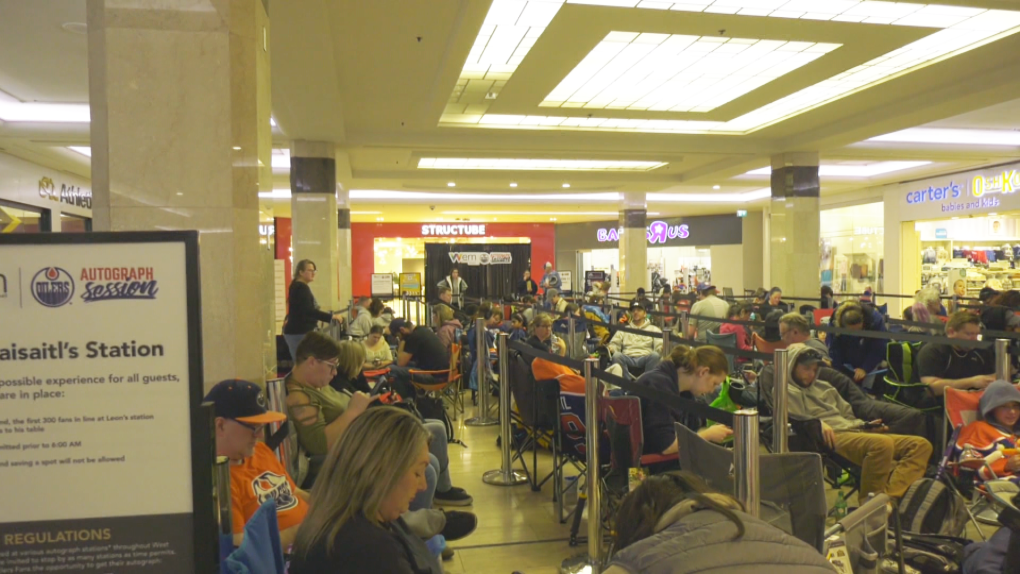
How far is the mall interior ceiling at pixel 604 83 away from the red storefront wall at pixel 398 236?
1190 cm

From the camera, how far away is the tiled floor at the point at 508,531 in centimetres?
387

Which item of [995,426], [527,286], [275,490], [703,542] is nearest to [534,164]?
[527,286]

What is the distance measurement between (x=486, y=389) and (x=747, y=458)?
18.9ft

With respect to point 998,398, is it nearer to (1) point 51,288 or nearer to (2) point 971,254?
(1) point 51,288

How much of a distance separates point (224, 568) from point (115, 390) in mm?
458

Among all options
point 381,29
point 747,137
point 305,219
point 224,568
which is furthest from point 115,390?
point 747,137

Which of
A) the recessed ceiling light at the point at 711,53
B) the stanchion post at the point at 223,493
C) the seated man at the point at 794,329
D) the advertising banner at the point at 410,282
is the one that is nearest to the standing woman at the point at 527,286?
the advertising banner at the point at 410,282

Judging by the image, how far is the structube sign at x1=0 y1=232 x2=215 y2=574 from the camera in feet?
5.17

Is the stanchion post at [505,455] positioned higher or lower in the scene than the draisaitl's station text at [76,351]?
lower

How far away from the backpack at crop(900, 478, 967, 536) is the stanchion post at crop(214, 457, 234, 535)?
10.6 ft

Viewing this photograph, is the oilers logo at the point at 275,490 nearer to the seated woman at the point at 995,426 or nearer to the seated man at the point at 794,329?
the seated woman at the point at 995,426

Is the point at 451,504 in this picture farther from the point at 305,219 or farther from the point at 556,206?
the point at 556,206

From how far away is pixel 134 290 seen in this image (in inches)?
64.7

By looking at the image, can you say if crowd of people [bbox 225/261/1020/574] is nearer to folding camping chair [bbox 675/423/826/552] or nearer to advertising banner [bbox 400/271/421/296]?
folding camping chair [bbox 675/423/826/552]
